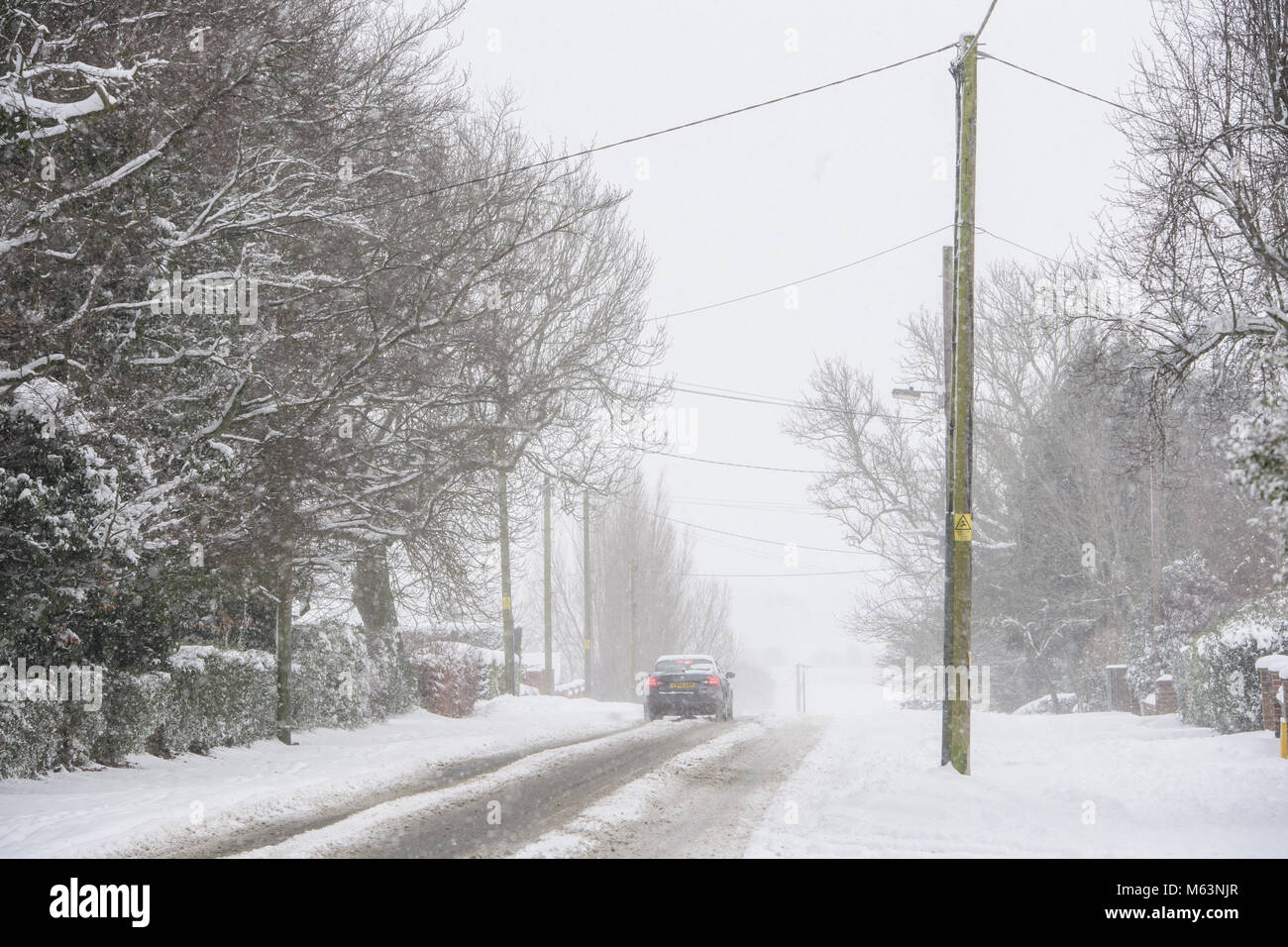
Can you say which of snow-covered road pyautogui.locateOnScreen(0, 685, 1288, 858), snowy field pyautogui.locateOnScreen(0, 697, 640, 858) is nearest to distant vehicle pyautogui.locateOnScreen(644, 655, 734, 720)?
snowy field pyautogui.locateOnScreen(0, 697, 640, 858)

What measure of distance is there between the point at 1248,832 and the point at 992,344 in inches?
1389

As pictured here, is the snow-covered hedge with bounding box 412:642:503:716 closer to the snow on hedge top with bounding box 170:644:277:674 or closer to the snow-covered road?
the snow-covered road

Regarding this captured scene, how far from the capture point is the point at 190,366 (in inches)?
574

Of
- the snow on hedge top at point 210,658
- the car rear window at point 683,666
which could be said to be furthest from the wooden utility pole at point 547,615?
the snow on hedge top at point 210,658

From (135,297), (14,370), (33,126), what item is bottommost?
(14,370)

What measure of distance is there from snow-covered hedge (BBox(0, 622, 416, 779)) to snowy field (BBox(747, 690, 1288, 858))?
24.4ft

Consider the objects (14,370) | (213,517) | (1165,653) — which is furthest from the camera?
(1165,653)

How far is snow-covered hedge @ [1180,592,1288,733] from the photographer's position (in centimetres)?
1839

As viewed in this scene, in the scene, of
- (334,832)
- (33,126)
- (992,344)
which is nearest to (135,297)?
(33,126)

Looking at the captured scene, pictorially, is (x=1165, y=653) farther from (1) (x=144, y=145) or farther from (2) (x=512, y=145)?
(1) (x=144, y=145)

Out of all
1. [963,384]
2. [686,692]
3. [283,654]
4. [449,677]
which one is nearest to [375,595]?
[449,677]

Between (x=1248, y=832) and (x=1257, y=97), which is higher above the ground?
(x=1257, y=97)

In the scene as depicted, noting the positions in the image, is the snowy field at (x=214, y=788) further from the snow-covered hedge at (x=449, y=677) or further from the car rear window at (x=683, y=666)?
the car rear window at (x=683, y=666)

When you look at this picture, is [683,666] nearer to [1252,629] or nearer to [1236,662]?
[1236,662]
